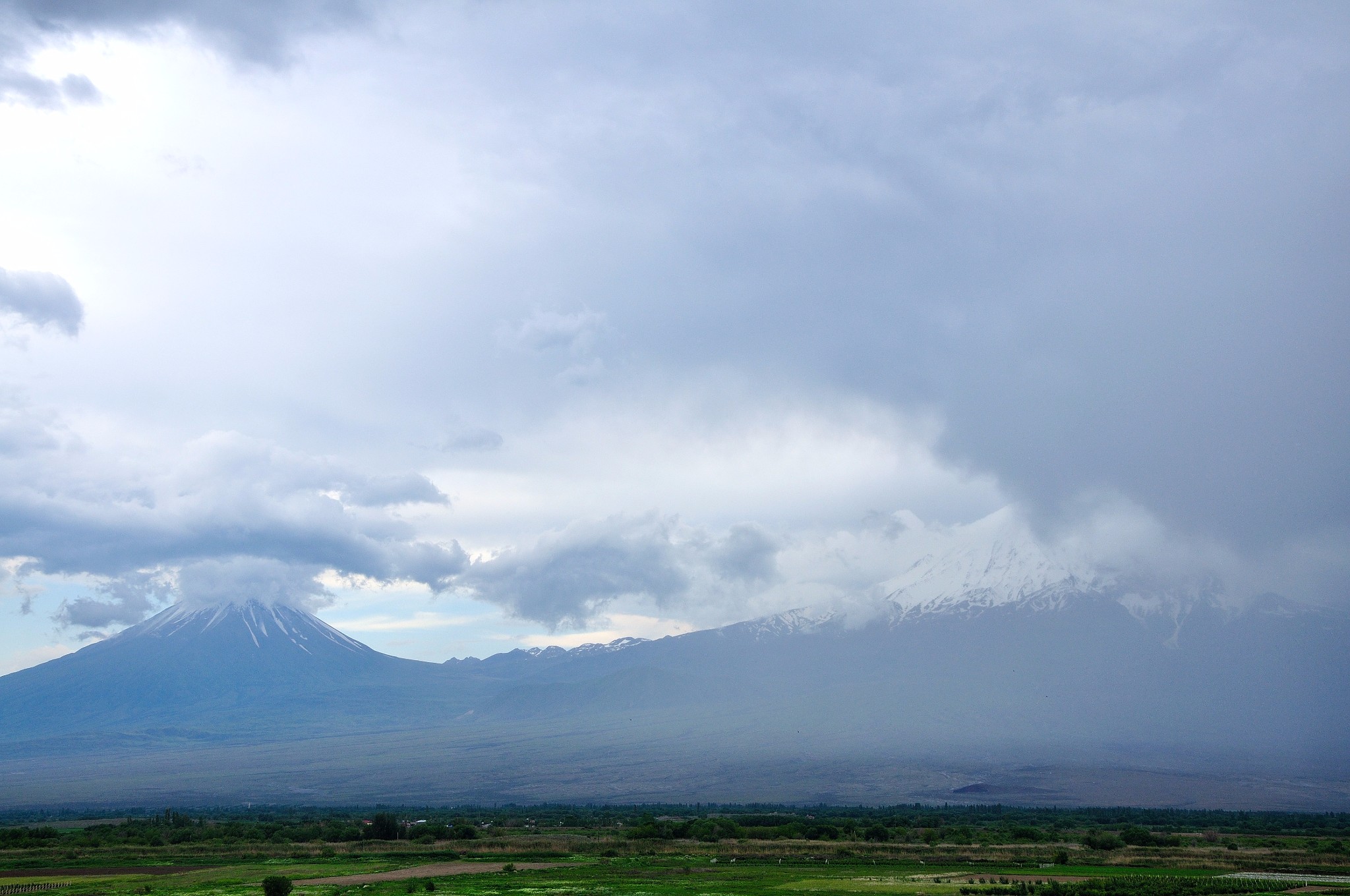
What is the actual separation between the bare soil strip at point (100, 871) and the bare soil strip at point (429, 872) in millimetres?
11810

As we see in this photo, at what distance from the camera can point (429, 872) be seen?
5472cm

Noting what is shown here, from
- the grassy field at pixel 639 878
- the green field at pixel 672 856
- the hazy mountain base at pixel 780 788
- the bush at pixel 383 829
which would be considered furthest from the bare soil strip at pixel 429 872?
the hazy mountain base at pixel 780 788

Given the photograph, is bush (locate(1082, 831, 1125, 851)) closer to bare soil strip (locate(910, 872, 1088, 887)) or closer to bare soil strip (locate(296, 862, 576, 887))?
bare soil strip (locate(910, 872, 1088, 887))

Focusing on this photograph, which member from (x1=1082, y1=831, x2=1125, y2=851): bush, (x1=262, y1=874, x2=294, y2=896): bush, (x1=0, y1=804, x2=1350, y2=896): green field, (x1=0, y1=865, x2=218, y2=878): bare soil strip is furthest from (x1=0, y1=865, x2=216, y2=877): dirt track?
(x1=1082, y1=831, x2=1125, y2=851): bush

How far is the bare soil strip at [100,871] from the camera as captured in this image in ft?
180

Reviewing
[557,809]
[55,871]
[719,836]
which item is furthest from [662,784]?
[55,871]

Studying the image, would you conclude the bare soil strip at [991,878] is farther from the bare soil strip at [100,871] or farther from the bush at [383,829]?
the bush at [383,829]

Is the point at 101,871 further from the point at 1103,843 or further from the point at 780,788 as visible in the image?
the point at 780,788

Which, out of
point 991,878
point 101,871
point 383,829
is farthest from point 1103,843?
point 101,871

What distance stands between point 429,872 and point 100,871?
19717 mm

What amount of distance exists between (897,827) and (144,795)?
448 ft

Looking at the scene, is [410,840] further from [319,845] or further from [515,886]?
[515,886]

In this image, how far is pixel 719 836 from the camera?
7719 cm

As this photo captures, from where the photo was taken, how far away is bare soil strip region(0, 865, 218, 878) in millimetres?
54906
